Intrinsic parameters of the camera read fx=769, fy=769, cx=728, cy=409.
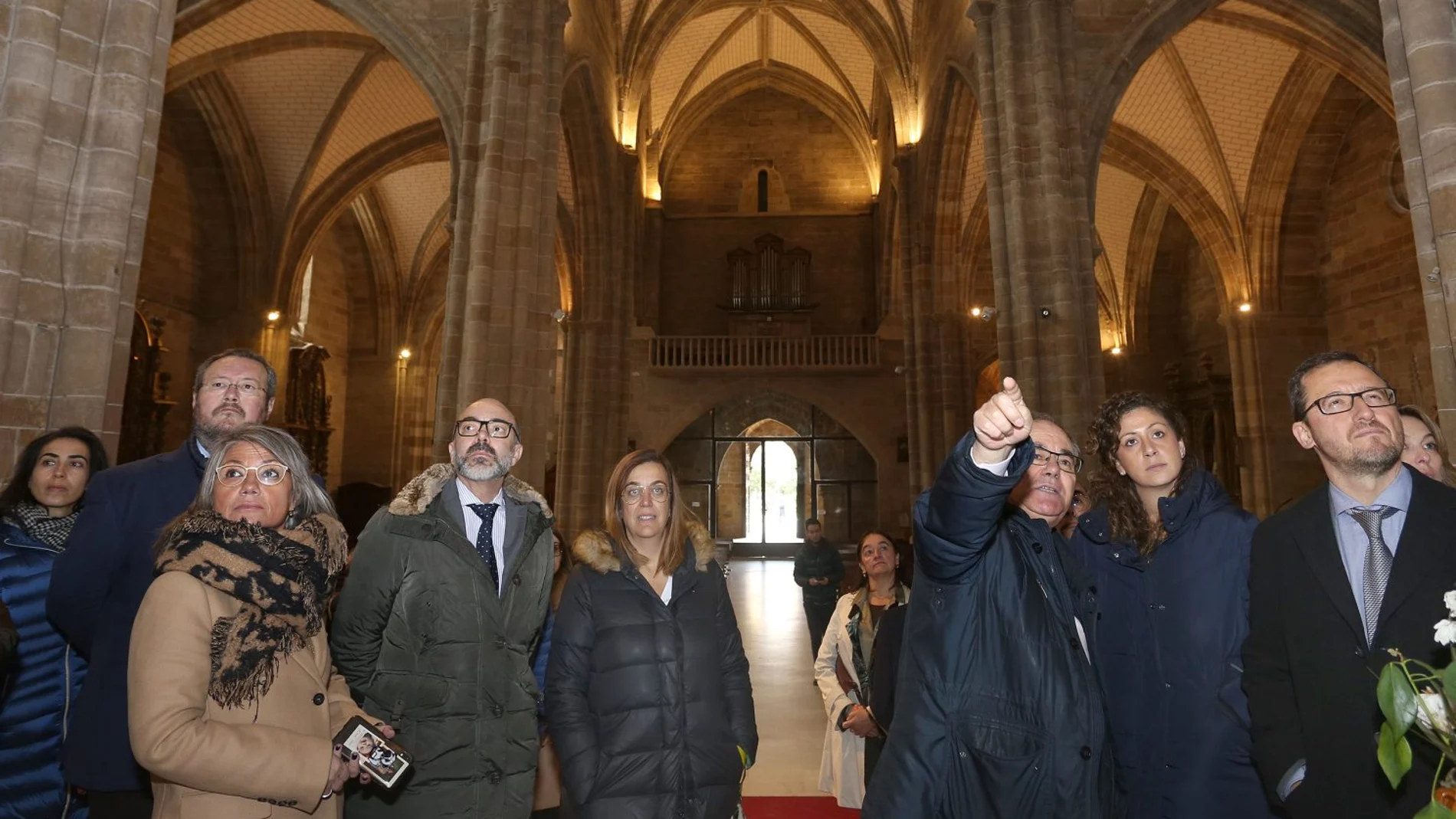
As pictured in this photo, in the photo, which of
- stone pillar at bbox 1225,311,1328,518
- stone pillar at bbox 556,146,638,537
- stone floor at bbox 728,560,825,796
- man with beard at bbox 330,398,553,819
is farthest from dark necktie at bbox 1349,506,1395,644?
stone pillar at bbox 1225,311,1328,518

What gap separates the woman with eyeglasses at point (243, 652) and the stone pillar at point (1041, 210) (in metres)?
6.96

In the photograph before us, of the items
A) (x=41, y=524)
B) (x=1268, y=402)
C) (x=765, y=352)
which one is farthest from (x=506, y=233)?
(x=1268, y=402)

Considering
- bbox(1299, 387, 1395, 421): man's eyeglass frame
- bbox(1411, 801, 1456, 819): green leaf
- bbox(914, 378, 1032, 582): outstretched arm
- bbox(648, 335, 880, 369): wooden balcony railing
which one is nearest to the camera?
bbox(1411, 801, 1456, 819): green leaf

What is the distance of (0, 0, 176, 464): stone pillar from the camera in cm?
327

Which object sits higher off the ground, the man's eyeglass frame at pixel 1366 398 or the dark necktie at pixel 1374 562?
the man's eyeglass frame at pixel 1366 398

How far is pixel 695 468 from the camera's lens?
2042 cm

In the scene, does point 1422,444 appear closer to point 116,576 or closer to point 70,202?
point 116,576

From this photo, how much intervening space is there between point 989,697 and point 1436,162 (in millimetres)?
3971

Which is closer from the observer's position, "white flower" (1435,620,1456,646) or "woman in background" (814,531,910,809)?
"white flower" (1435,620,1456,646)

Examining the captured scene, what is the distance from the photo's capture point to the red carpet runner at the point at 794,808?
4020mm

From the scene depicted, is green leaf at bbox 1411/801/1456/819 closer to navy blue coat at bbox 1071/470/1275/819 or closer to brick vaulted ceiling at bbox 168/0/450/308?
navy blue coat at bbox 1071/470/1275/819

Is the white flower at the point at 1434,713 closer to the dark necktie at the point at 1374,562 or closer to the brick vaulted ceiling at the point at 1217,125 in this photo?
the dark necktie at the point at 1374,562

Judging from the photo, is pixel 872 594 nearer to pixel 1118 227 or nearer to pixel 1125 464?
pixel 1125 464

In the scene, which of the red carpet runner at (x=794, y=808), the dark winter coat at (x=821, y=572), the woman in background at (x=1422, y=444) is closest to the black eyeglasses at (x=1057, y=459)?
the woman in background at (x=1422, y=444)
